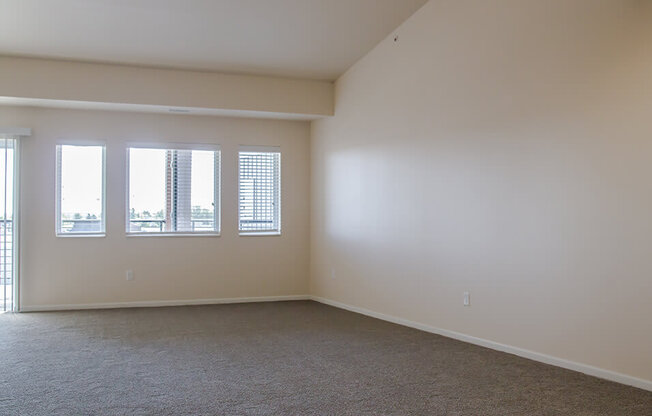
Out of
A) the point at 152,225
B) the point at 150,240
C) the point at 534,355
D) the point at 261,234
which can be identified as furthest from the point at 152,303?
the point at 534,355

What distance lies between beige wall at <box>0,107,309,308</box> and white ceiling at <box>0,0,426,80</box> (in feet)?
3.14

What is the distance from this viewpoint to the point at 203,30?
19.3ft

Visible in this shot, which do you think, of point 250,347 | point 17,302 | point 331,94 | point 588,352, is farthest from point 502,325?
point 17,302

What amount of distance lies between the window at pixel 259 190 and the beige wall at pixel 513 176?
1.35m

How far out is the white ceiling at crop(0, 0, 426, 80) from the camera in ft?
17.7

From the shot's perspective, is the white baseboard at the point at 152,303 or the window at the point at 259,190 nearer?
the white baseboard at the point at 152,303

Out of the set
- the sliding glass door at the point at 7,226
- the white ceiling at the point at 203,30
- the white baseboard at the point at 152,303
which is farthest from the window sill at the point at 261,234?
the sliding glass door at the point at 7,226

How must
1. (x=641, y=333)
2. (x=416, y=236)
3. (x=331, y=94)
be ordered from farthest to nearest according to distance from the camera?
(x=331, y=94), (x=416, y=236), (x=641, y=333)

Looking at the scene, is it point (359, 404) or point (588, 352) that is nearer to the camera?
point (359, 404)

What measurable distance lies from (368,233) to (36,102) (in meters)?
4.11

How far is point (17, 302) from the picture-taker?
6770mm

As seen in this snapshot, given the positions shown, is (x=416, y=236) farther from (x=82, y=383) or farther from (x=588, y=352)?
(x=82, y=383)

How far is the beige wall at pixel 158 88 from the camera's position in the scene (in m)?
6.29

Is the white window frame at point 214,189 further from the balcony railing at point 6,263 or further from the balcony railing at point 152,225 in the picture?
the balcony railing at point 6,263
